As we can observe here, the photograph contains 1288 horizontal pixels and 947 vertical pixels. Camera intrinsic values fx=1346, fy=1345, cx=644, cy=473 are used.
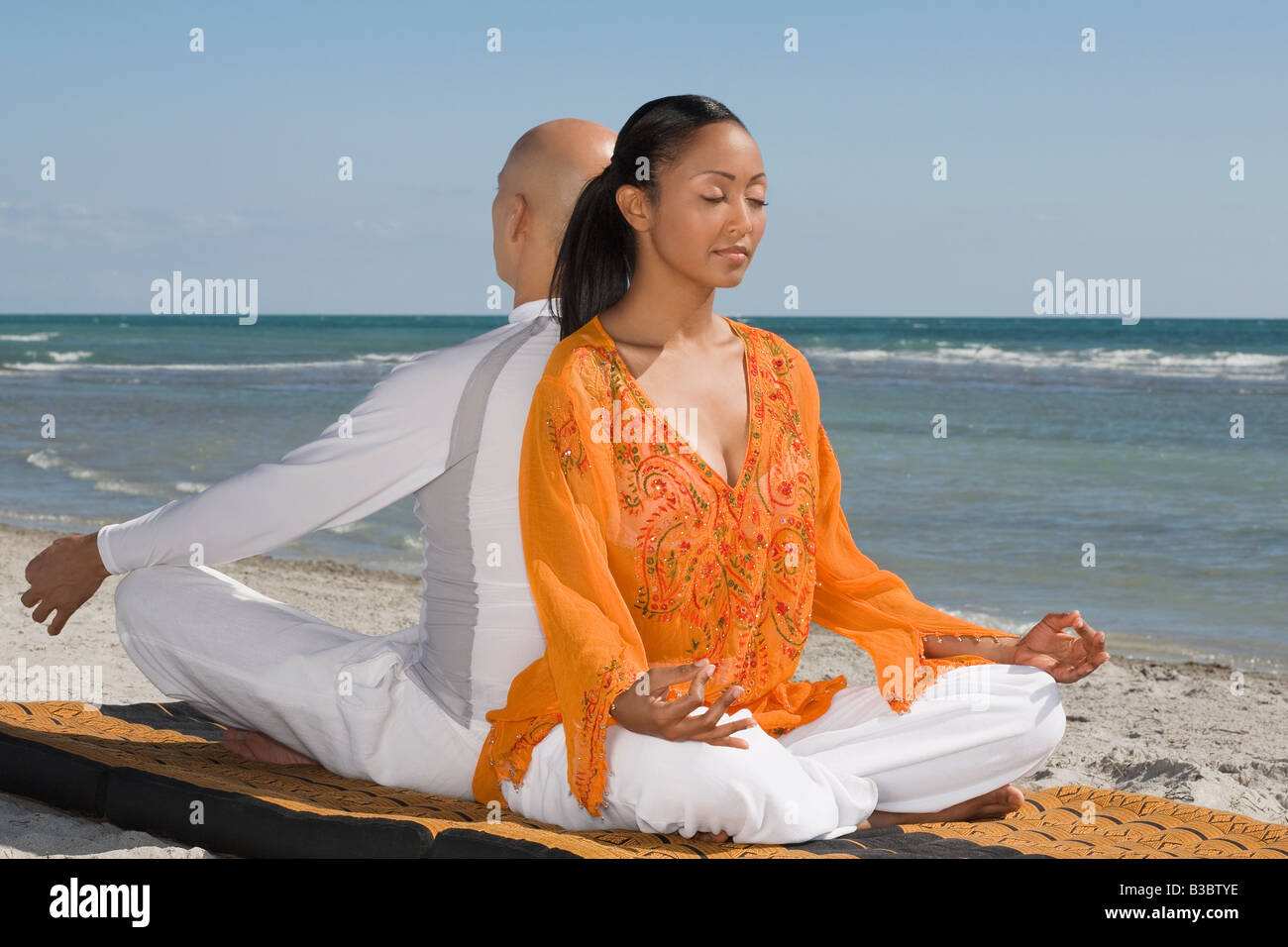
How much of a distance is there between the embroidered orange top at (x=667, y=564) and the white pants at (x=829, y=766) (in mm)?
49

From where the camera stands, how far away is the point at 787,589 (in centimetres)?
289

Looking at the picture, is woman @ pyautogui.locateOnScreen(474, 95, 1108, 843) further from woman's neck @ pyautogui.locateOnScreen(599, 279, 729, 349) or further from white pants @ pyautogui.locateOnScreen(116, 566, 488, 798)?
white pants @ pyautogui.locateOnScreen(116, 566, 488, 798)

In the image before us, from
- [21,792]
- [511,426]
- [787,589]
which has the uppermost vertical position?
[511,426]

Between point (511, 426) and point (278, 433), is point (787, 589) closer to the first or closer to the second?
point (511, 426)

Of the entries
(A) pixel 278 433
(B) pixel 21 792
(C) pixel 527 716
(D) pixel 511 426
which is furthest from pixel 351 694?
(A) pixel 278 433

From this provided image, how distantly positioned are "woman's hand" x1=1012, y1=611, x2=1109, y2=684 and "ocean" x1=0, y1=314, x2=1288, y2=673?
3.66m

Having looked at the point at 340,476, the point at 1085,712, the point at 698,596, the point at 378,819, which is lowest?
the point at 1085,712

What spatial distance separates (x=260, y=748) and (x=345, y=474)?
2.86 ft

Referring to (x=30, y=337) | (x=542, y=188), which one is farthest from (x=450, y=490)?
(x=30, y=337)

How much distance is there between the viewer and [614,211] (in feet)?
9.32

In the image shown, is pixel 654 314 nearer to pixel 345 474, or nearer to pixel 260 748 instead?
pixel 345 474

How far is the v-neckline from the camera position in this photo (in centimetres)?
277

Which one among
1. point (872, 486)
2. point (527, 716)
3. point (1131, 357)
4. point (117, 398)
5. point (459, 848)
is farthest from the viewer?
point (1131, 357)
